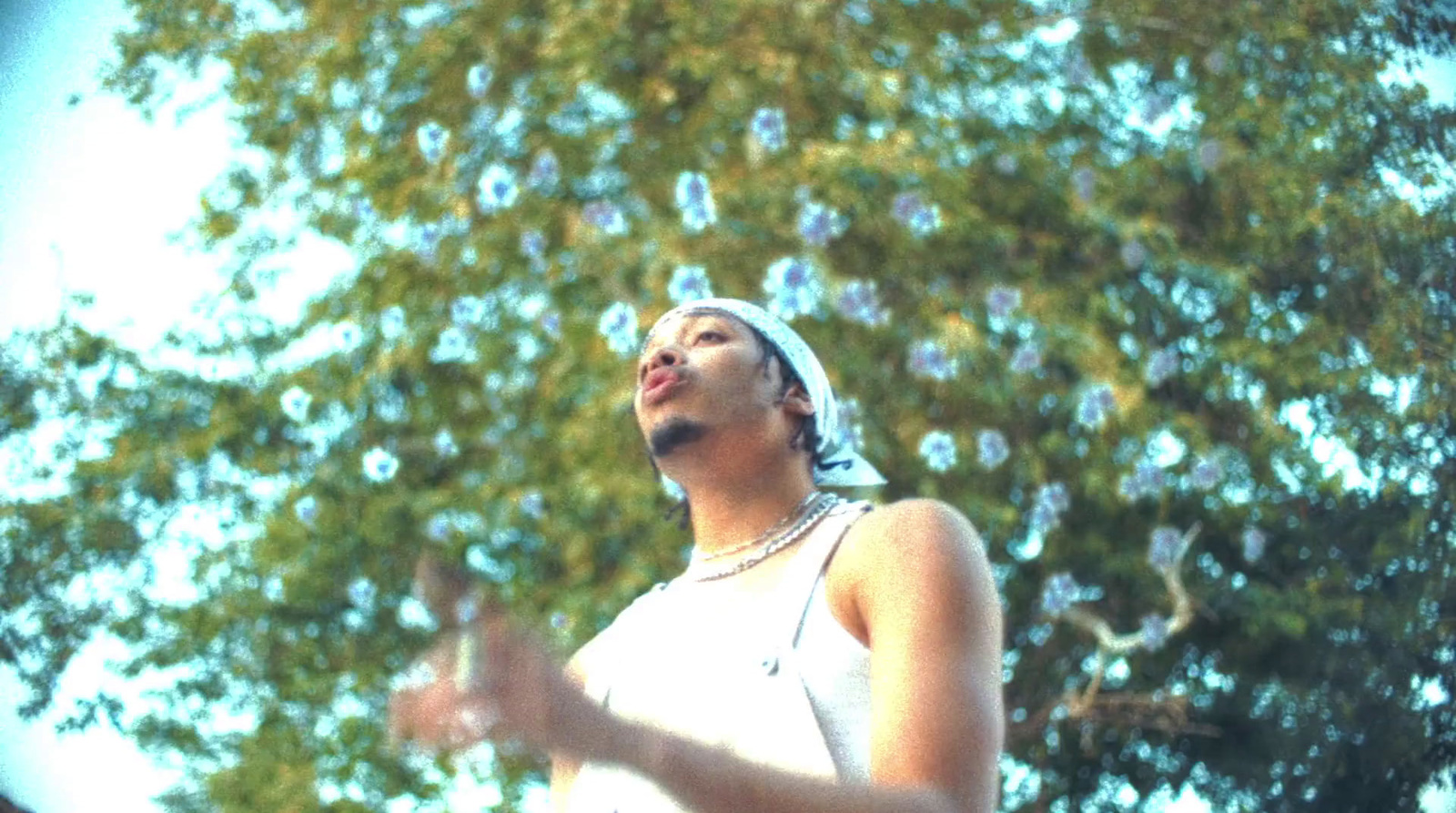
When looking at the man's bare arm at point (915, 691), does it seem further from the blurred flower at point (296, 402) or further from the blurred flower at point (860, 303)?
the blurred flower at point (296, 402)

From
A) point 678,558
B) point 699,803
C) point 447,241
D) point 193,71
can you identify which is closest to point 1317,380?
point 678,558

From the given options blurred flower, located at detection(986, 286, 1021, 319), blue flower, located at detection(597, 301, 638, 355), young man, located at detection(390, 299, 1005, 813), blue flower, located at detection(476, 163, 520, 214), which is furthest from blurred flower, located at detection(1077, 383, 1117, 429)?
young man, located at detection(390, 299, 1005, 813)

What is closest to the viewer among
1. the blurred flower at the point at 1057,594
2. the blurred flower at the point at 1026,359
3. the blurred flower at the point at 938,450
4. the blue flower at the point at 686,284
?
the blue flower at the point at 686,284

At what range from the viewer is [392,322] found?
406 cm

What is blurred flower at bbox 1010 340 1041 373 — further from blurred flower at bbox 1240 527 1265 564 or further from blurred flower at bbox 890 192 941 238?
blurred flower at bbox 1240 527 1265 564

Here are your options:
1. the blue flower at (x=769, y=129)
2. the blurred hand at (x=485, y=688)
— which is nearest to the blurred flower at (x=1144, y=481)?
the blue flower at (x=769, y=129)

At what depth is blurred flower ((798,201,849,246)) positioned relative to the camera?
372 cm

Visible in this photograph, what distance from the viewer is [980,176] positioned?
13.8 ft

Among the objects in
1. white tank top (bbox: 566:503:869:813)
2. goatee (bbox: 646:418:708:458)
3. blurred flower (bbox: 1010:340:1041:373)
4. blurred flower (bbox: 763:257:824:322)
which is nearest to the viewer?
white tank top (bbox: 566:503:869:813)

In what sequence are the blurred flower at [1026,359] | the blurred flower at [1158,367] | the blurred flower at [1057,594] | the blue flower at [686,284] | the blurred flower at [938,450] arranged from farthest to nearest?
the blurred flower at [1158,367] < the blurred flower at [1057,594] < the blurred flower at [1026,359] < the blurred flower at [938,450] < the blue flower at [686,284]

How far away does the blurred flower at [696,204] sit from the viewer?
376 cm

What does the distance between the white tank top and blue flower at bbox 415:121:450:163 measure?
2791mm

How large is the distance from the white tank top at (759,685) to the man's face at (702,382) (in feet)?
0.34

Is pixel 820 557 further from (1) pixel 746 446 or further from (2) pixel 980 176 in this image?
(2) pixel 980 176
